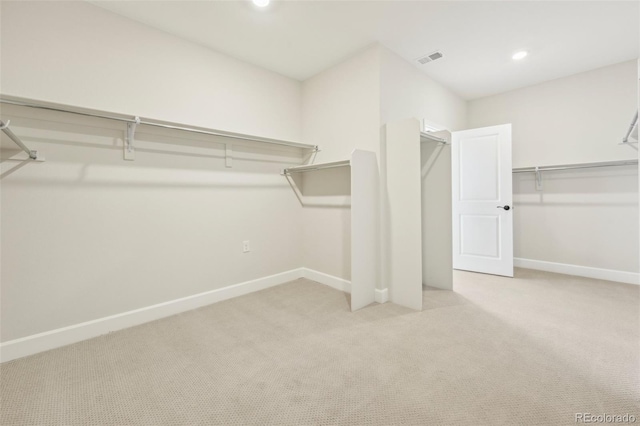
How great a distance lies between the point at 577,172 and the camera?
11.0ft

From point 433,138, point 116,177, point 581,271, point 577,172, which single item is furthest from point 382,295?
point 577,172

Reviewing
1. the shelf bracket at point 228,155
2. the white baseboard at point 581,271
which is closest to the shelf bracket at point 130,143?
the shelf bracket at point 228,155

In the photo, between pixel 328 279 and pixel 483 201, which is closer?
pixel 328 279

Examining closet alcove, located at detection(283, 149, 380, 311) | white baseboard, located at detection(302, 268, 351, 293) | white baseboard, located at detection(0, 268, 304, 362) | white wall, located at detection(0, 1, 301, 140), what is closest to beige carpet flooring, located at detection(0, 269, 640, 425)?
white baseboard, located at detection(0, 268, 304, 362)

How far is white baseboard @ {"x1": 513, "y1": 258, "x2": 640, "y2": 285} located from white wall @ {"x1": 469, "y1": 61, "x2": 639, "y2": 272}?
0.06 m

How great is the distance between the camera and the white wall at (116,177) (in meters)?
1.80

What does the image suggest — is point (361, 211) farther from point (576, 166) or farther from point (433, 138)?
point (576, 166)

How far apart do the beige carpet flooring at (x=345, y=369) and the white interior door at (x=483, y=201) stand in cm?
103

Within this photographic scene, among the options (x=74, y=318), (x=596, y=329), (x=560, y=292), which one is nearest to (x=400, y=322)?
(x=596, y=329)

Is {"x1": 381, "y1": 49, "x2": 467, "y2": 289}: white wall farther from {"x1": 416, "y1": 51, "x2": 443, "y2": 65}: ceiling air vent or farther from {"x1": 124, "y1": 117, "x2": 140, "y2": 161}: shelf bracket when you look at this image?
{"x1": 124, "y1": 117, "x2": 140, "y2": 161}: shelf bracket

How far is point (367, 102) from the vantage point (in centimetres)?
269

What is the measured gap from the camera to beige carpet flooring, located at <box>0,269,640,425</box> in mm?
1283

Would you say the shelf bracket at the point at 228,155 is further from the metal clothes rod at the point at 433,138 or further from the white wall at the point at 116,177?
the metal clothes rod at the point at 433,138

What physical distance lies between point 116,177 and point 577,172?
4.99m
